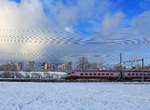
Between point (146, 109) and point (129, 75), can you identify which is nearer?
point (146, 109)

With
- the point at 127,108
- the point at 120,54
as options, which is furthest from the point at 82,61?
the point at 127,108

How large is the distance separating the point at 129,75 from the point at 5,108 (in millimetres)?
37169

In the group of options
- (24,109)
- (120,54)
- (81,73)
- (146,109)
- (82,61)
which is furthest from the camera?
(82,61)

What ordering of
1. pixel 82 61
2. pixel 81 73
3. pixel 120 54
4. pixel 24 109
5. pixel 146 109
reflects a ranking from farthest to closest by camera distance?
1. pixel 82 61
2. pixel 120 54
3. pixel 81 73
4. pixel 146 109
5. pixel 24 109

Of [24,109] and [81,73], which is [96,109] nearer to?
[24,109]

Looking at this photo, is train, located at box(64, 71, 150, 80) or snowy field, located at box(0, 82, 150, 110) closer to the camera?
snowy field, located at box(0, 82, 150, 110)

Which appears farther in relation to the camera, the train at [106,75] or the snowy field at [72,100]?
the train at [106,75]

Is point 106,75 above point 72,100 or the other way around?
the other way around

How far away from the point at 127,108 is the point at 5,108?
6972 mm

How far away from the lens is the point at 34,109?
797cm

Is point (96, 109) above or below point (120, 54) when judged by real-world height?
below

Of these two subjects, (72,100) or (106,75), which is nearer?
(72,100)

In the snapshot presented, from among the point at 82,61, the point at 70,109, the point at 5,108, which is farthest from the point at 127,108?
the point at 82,61

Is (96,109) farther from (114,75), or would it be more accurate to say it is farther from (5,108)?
(114,75)
